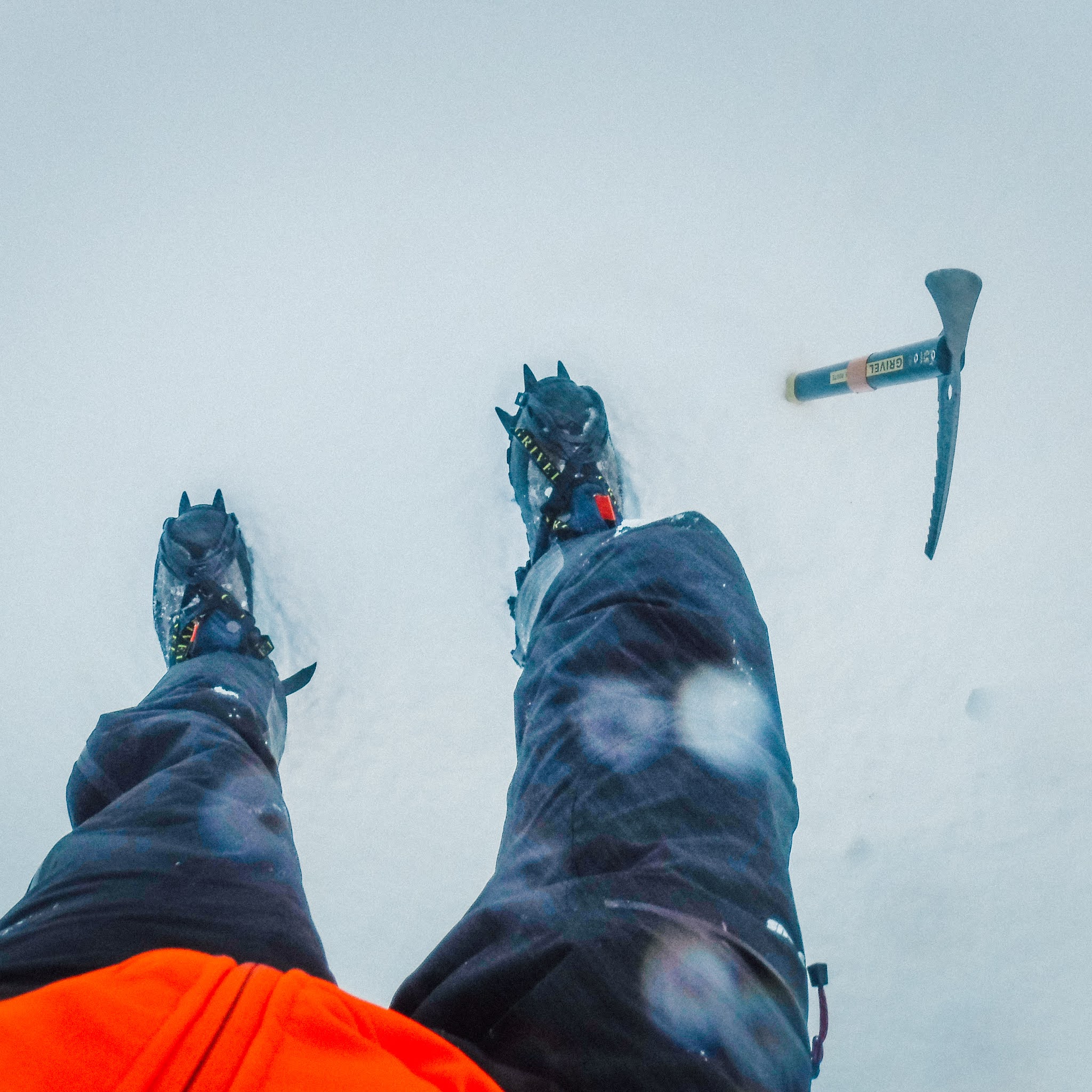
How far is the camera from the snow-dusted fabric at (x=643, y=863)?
41cm

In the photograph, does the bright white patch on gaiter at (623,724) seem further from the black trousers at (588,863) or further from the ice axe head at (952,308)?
the ice axe head at (952,308)

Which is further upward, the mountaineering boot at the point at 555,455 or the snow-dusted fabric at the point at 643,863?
the mountaineering boot at the point at 555,455

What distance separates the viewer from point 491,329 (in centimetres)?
105

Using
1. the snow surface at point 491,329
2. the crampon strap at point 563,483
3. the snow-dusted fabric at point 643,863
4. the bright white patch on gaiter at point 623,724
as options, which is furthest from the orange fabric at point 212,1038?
the snow surface at point 491,329

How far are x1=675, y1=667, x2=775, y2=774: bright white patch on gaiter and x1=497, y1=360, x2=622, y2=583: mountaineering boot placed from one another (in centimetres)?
38

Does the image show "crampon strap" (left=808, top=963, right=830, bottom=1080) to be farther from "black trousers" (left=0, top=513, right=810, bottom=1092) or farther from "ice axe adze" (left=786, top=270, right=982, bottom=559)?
"ice axe adze" (left=786, top=270, right=982, bottom=559)

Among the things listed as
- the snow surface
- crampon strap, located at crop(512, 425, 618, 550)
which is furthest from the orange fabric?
the snow surface

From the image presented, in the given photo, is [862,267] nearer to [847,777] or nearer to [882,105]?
[882,105]

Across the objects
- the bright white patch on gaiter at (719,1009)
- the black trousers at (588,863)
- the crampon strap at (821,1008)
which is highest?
the black trousers at (588,863)

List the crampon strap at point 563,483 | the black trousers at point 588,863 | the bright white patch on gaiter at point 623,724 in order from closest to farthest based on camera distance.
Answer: the black trousers at point 588,863, the bright white patch on gaiter at point 623,724, the crampon strap at point 563,483

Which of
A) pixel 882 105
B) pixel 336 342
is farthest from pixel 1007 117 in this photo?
pixel 336 342

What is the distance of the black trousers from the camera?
418 mm

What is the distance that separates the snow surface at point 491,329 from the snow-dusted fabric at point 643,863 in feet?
1.43

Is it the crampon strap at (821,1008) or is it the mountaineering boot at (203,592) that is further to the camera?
the mountaineering boot at (203,592)
